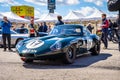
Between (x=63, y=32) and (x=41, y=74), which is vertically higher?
(x=63, y=32)

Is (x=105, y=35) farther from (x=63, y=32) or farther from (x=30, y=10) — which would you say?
(x=30, y=10)

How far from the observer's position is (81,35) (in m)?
12.1

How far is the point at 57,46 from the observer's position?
10.1m

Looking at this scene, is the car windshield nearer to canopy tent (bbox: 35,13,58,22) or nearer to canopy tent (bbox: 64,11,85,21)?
canopy tent (bbox: 64,11,85,21)

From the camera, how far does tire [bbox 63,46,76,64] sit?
34.3 ft

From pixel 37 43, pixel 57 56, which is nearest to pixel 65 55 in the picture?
pixel 57 56

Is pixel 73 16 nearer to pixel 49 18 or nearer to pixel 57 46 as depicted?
pixel 49 18

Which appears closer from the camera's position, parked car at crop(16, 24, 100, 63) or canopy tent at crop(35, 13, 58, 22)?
parked car at crop(16, 24, 100, 63)

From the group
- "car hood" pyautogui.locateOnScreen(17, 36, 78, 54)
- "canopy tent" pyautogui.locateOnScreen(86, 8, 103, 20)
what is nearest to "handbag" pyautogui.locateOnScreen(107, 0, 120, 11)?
"car hood" pyautogui.locateOnScreen(17, 36, 78, 54)

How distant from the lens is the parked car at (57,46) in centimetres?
Result: 1005

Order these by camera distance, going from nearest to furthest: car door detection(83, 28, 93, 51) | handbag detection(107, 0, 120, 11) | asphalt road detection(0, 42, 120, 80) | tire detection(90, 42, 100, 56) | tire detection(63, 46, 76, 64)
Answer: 1. asphalt road detection(0, 42, 120, 80)
2. tire detection(63, 46, 76, 64)
3. handbag detection(107, 0, 120, 11)
4. car door detection(83, 28, 93, 51)
5. tire detection(90, 42, 100, 56)

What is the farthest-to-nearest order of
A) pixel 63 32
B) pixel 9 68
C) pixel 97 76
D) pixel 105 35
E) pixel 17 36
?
pixel 17 36, pixel 105 35, pixel 63 32, pixel 9 68, pixel 97 76

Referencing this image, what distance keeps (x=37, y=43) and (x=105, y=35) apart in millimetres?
6605

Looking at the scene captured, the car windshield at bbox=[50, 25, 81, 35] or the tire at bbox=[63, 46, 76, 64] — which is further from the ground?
the car windshield at bbox=[50, 25, 81, 35]
